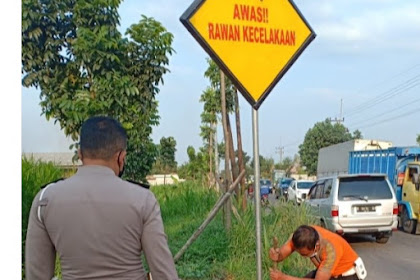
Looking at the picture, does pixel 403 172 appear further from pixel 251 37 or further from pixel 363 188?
pixel 251 37

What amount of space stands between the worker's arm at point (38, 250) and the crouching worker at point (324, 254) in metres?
2.48

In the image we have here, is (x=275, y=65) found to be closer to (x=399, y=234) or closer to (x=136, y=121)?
(x=136, y=121)

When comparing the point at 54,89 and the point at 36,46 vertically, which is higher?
the point at 36,46

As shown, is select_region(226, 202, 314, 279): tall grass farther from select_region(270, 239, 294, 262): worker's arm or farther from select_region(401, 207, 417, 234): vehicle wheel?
select_region(401, 207, 417, 234): vehicle wheel

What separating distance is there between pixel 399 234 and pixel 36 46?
12209mm

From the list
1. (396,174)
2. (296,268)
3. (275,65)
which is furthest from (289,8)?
(396,174)

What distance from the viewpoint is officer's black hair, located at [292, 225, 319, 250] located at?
4396 millimetres

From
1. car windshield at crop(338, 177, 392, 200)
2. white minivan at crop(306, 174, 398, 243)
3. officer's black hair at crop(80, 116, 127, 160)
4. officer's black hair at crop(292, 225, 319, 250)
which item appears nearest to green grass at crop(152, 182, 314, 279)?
officer's black hair at crop(292, 225, 319, 250)

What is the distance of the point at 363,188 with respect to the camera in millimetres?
12688

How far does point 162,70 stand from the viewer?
28.1 ft

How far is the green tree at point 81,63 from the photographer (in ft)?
24.4

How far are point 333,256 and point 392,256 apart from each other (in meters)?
7.98

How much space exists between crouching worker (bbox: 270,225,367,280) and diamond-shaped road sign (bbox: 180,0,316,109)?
1.27 metres

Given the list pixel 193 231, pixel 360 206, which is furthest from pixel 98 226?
pixel 360 206
